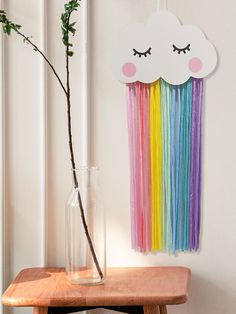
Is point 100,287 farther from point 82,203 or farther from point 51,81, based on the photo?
point 51,81

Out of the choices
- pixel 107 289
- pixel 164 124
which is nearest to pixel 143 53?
pixel 164 124

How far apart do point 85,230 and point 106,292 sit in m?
0.18

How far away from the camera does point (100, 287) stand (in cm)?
160

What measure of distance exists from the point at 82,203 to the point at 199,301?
1.43ft

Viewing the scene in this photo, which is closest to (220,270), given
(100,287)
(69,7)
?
(100,287)

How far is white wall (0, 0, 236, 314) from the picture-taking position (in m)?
1.76

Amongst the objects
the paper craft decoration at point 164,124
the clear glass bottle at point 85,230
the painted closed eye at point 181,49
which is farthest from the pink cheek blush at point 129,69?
the clear glass bottle at point 85,230

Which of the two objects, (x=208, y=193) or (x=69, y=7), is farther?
(x=208, y=193)

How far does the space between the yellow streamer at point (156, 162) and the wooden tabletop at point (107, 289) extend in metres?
0.11

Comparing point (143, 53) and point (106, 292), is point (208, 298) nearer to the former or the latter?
point (106, 292)

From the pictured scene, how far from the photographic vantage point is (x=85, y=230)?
65.4 inches

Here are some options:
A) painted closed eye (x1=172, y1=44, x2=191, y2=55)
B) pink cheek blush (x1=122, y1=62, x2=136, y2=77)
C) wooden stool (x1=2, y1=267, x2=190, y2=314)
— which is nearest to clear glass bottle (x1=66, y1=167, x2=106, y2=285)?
wooden stool (x1=2, y1=267, x2=190, y2=314)

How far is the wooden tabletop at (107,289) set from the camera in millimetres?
1525

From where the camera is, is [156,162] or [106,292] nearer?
[106,292]
